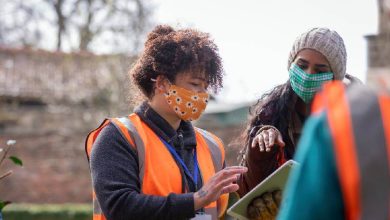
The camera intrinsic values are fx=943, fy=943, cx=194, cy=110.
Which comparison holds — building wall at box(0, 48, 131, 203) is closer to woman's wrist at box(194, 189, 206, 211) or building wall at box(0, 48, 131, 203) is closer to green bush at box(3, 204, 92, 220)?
green bush at box(3, 204, 92, 220)

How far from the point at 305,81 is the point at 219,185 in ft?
2.68

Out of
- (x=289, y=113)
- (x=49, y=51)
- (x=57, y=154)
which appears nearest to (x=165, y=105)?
(x=289, y=113)

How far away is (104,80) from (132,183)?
18.5m

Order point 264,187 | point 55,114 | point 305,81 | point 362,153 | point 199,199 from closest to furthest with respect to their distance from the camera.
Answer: point 362,153, point 264,187, point 199,199, point 305,81, point 55,114

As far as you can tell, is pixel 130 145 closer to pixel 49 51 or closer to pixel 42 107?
pixel 42 107

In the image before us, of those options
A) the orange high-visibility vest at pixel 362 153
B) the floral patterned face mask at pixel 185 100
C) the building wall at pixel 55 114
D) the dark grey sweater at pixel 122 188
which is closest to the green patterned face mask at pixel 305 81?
the floral patterned face mask at pixel 185 100

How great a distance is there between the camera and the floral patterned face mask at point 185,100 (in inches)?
150

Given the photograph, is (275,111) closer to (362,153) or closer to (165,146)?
(165,146)

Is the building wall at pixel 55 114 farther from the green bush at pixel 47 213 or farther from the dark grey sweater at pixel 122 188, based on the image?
the dark grey sweater at pixel 122 188

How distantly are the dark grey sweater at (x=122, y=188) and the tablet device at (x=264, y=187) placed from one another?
0.82ft

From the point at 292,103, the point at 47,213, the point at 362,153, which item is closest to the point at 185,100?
the point at 292,103

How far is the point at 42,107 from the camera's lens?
23562mm

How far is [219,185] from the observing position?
338 cm

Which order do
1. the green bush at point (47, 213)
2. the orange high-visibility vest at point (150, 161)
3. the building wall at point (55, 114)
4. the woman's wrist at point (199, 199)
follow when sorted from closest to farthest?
1. the woman's wrist at point (199, 199)
2. the orange high-visibility vest at point (150, 161)
3. the green bush at point (47, 213)
4. the building wall at point (55, 114)
